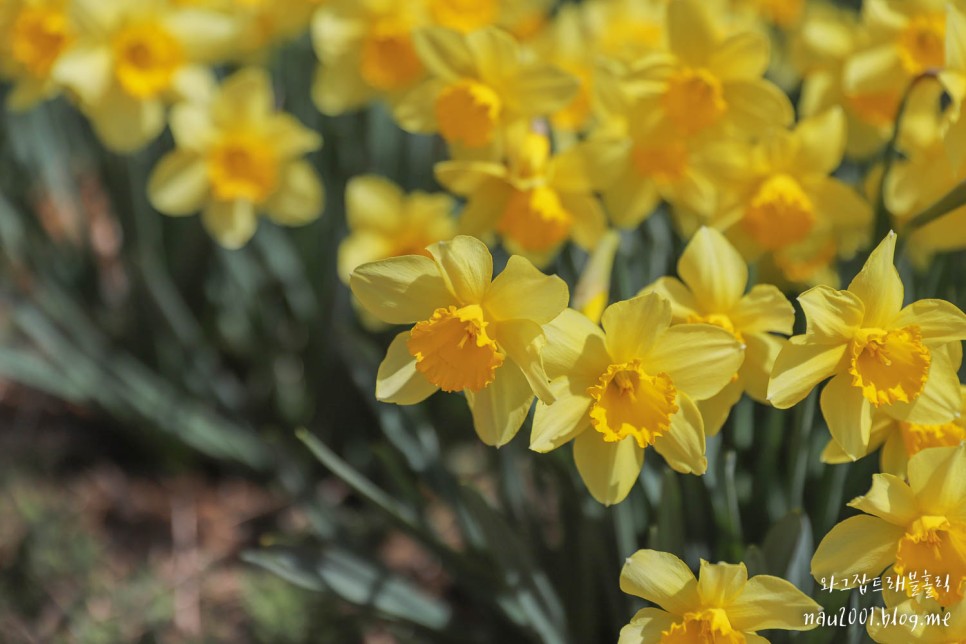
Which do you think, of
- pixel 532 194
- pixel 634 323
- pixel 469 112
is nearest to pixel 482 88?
pixel 469 112

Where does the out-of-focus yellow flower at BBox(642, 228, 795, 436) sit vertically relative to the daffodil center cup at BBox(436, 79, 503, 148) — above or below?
below

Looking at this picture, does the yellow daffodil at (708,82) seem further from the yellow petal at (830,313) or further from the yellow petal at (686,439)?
the yellow petal at (686,439)

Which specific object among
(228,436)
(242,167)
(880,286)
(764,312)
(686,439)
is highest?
(880,286)

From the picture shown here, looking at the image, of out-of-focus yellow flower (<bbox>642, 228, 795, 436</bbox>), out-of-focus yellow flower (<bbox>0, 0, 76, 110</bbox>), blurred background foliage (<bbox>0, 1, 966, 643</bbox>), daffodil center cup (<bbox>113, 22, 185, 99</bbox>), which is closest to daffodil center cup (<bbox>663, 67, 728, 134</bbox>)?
blurred background foliage (<bbox>0, 1, 966, 643</bbox>)

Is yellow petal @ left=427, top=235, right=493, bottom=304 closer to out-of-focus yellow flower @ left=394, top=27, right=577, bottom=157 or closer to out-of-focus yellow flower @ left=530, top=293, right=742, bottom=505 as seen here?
out-of-focus yellow flower @ left=530, top=293, right=742, bottom=505

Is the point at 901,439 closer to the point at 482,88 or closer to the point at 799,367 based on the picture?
the point at 799,367

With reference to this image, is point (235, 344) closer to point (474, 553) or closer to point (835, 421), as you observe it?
point (474, 553)
